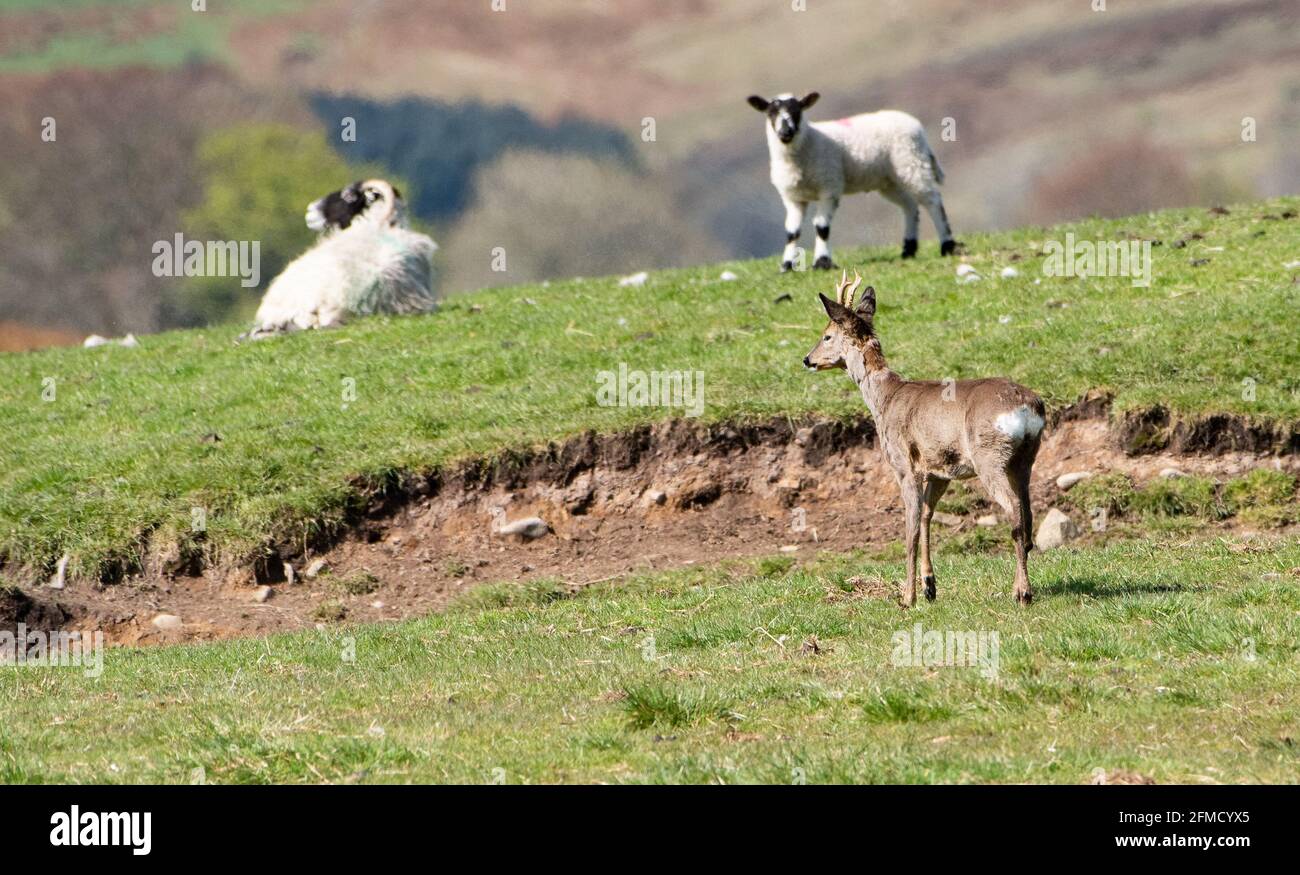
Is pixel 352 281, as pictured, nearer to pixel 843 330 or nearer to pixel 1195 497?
pixel 843 330

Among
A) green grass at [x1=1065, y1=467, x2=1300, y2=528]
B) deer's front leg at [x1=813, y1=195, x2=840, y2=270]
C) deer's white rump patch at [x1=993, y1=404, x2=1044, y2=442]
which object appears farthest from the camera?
deer's front leg at [x1=813, y1=195, x2=840, y2=270]

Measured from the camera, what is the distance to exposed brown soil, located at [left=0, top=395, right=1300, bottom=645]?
43.5ft

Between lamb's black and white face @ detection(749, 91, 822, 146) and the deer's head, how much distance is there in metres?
8.76


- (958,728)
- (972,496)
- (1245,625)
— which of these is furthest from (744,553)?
(958,728)

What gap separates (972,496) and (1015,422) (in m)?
4.11

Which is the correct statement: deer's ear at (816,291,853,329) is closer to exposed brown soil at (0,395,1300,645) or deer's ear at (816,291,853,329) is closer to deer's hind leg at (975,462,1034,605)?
deer's hind leg at (975,462,1034,605)

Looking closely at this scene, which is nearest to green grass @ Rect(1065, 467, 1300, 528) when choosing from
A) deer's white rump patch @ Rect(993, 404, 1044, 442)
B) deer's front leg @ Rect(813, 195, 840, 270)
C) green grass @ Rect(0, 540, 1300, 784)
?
green grass @ Rect(0, 540, 1300, 784)

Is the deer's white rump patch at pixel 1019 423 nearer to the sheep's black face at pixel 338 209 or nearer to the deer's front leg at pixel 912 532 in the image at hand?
the deer's front leg at pixel 912 532

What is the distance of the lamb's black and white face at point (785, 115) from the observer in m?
20.2

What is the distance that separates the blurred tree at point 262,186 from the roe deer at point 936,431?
28946 millimetres

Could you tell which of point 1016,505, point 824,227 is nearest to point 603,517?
point 1016,505

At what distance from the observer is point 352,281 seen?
845 inches

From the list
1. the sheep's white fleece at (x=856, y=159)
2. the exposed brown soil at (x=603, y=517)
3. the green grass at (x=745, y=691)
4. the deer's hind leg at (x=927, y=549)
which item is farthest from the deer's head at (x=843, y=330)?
the sheep's white fleece at (x=856, y=159)

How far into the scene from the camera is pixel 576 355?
17797 mm
